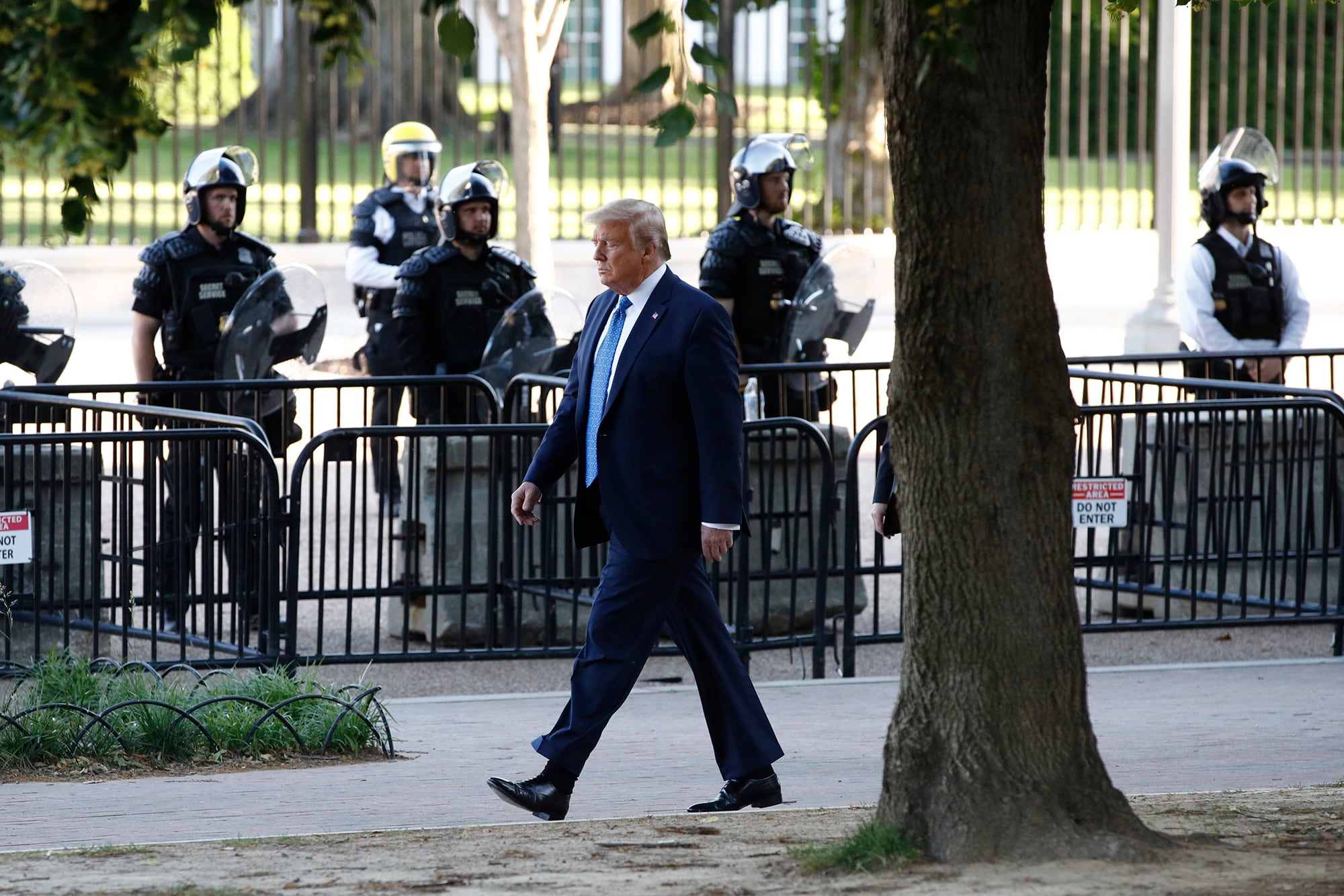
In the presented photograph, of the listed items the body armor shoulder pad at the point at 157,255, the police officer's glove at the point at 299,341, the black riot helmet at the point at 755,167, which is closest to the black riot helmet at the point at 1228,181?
A: the black riot helmet at the point at 755,167

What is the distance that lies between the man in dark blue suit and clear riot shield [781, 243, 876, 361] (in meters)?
5.25

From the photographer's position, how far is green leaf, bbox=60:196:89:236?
343cm

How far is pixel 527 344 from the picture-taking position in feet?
34.4

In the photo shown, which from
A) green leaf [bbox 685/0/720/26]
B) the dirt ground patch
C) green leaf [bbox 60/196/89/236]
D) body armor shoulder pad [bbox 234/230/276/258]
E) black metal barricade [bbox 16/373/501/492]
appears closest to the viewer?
green leaf [bbox 60/196/89/236]

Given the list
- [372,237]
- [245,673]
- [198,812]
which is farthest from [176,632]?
[372,237]

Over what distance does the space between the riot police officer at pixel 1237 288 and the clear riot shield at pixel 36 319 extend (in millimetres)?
5947

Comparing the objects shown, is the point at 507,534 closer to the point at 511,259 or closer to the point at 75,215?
the point at 511,259

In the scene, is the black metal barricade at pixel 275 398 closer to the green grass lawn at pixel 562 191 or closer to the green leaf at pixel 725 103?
the green grass lawn at pixel 562 191

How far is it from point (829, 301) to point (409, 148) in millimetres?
4325

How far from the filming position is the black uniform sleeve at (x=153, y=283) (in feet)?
32.2

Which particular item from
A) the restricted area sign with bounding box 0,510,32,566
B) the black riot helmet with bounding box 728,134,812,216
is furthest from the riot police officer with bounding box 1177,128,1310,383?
the restricted area sign with bounding box 0,510,32,566

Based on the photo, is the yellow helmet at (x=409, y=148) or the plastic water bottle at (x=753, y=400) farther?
the yellow helmet at (x=409, y=148)

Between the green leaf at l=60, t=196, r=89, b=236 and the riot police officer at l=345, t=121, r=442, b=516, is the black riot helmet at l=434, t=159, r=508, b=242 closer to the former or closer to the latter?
the riot police officer at l=345, t=121, r=442, b=516

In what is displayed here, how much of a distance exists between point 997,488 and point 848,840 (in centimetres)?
87
